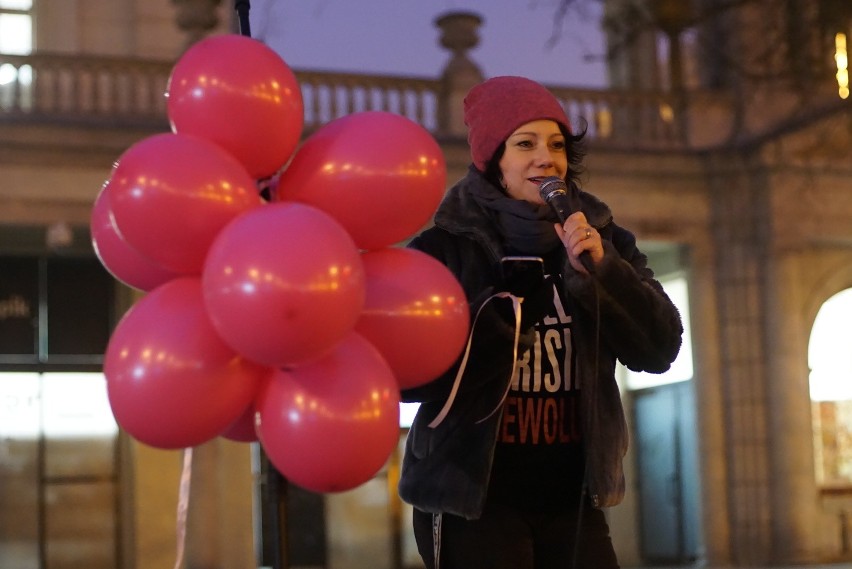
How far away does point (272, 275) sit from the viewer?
2707 mm

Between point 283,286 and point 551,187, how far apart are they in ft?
2.87

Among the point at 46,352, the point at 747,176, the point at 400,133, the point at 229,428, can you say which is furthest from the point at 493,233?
the point at 747,176

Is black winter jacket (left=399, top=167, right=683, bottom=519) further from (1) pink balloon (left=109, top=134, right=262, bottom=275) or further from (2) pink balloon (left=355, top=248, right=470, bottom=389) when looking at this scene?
(1) pink balloon (left=109, top=134, right=262, bottom=275)

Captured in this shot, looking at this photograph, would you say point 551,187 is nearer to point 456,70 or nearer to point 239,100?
point 239,100

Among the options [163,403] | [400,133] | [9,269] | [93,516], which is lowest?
[93,516]

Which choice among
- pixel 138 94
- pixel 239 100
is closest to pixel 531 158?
pixel 239 100

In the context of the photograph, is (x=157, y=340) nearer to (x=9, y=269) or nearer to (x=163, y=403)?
(x=163, y=403)

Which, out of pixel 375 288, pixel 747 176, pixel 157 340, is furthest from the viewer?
pixel 747 176

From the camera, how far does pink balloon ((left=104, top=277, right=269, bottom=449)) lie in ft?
9.56

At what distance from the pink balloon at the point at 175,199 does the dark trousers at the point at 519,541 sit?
0.96 m

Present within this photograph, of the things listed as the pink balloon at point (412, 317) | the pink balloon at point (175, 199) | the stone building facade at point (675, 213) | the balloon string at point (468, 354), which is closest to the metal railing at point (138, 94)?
the stone building facade at point (675, 213)

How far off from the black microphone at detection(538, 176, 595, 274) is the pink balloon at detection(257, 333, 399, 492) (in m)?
0.60

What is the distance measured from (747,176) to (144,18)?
25.7 feet

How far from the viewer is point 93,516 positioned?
52.5 ft
